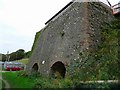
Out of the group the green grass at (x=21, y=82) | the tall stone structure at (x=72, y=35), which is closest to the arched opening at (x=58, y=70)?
the tall stone structure at (x=72, y=35)

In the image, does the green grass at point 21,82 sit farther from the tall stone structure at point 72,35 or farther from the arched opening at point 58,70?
the arched opening at point 58,70

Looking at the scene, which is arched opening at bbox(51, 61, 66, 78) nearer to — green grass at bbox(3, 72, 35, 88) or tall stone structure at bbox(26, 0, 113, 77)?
tall stone structure at bbox(26, 0, 113, 77)

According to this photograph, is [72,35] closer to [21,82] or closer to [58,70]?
[58,70]

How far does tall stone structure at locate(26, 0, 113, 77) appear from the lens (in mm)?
20094

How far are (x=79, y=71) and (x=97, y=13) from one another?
6190mm

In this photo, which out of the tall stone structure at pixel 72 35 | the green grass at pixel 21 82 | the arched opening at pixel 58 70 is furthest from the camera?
the arched opening at pixel 58 70

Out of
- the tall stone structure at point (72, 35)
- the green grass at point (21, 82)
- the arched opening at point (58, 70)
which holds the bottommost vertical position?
the green grass at point (21, 82)

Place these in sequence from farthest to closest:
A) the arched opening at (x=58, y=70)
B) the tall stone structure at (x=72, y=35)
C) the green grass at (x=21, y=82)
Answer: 1. the arched opening at (x=58, y=70)
2. the tall stone structure at (x=72, y=35)
3. the green grass at (x=21, y=82)

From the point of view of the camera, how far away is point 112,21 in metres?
22.5

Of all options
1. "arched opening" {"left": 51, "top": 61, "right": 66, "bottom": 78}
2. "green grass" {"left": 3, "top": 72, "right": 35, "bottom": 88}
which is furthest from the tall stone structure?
"green grass" {"left": 3, "top": 72, "right": 35, "bottom": 88}

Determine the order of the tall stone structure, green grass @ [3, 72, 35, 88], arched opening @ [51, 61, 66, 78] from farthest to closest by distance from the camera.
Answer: arched opening @ [51, 61, 66, 78] → the tall stone structure → green grass @ [3, 72, 35, 88]

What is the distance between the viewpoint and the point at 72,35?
21031mm

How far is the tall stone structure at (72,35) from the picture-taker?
20094mm

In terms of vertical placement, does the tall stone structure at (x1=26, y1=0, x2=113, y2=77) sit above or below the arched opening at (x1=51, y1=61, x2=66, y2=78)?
above
